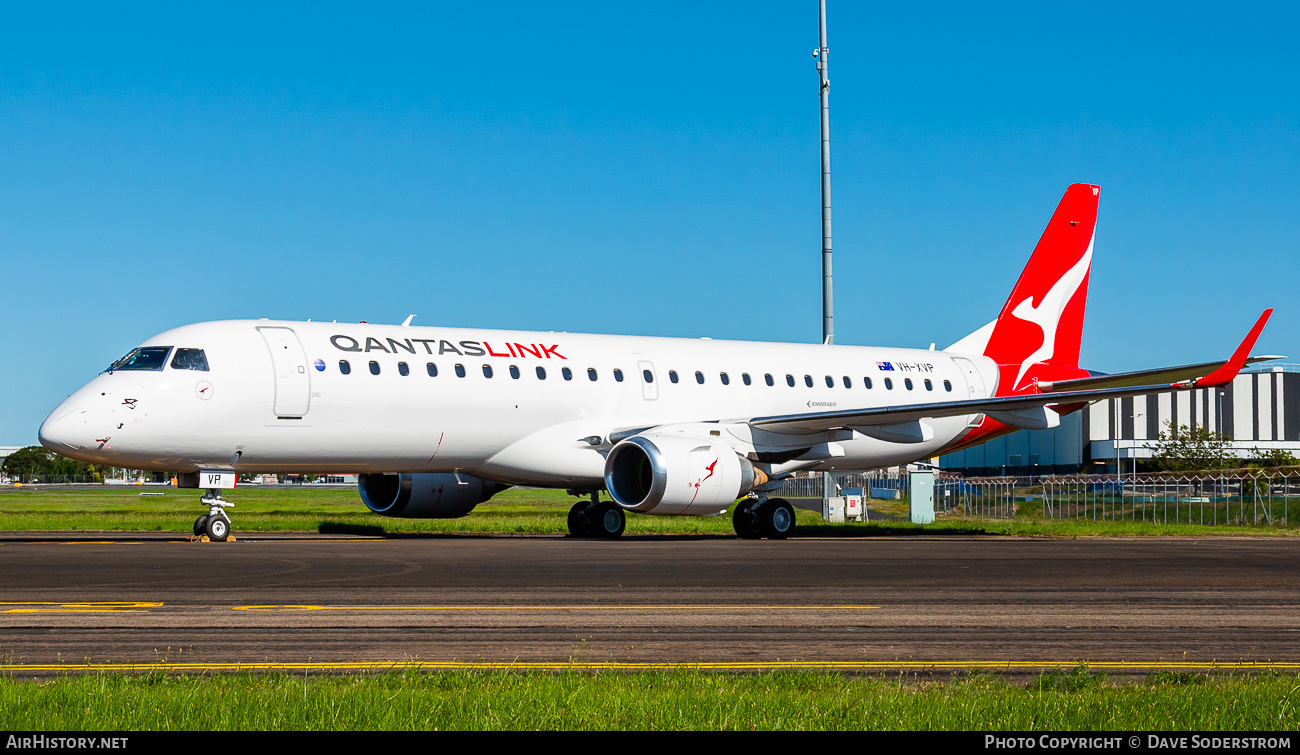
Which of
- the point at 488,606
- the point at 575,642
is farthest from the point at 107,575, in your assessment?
the point at 575,642

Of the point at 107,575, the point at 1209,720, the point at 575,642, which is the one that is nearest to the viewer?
the point at 1209,720

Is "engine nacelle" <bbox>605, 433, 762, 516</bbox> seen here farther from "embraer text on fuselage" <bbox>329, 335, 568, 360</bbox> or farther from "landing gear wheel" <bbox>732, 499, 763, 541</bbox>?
"embraer text on fuselage" <bbox>329, 335, 568, 360</bbox>

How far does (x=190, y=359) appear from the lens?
21000 millimetres

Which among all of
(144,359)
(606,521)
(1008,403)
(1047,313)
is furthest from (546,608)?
(1047,313)

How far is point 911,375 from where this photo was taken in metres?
29.3

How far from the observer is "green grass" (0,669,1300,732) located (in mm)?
5715

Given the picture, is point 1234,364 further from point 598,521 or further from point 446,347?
point 446,347

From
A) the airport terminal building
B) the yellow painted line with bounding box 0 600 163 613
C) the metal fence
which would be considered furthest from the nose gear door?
the airport terminal building

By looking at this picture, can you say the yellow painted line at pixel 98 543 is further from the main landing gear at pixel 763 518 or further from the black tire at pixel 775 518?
the black tire at pixel 775 518

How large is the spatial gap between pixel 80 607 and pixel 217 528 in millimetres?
9754

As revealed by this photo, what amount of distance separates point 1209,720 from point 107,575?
11.2 m

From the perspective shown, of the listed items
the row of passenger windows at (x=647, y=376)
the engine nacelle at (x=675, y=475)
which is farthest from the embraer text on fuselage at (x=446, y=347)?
the engine nacelle at (x=675, y=475)

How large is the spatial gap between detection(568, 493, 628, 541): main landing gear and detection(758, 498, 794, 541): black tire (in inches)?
106
